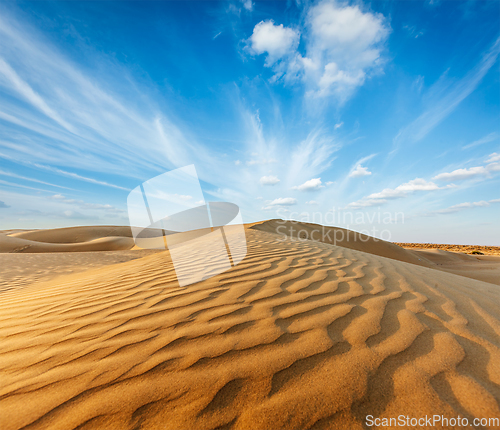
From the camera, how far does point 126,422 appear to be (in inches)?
40.1

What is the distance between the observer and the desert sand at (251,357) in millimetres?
1053

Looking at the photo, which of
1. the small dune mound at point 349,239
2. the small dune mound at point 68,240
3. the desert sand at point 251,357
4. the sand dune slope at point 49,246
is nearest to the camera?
the desert sand at point 251,357

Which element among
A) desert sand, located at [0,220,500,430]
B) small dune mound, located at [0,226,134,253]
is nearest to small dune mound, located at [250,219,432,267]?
desert sand, located at [0,220,500,430]

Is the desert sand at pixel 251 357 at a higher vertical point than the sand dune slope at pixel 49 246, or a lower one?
lower

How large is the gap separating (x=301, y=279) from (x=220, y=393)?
1.75m

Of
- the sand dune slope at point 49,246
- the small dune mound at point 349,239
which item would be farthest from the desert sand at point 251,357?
the sand dune slope at point 49,246

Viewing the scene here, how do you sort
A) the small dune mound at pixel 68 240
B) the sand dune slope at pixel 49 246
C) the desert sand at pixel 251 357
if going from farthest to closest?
the small dune mound at pixel 68 240 < the sand dune slope at pixel 49 246 < the desert sand at pixel 251 357

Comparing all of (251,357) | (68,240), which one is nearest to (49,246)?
(68,240)

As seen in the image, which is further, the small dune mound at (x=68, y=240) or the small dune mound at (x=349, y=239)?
the small dune mound at (x=68, y=240)

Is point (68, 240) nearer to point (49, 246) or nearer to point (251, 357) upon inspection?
point (49, 246)

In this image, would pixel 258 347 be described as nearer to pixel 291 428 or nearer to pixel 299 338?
pixel 299 338

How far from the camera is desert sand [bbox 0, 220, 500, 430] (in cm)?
105

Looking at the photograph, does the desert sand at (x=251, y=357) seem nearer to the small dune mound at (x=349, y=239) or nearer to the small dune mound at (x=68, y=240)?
the small dune mound at (x=349, y=239)

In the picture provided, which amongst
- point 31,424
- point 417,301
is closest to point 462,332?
point 417,301
